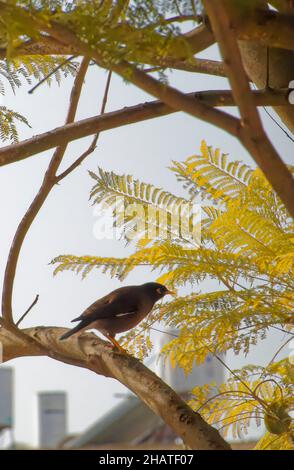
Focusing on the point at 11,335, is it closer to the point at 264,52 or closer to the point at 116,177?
the point at 116,177

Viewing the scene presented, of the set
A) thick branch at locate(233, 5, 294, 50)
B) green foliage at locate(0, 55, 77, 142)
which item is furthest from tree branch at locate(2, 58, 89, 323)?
thick branch at locate(233, 5, 294, 50)

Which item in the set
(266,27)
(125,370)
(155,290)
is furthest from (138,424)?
(266,27)

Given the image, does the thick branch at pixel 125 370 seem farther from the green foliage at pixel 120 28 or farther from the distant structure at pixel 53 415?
the green foliage at pixel 120 28

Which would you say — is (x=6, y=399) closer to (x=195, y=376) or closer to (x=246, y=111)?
(x=195, y=376)

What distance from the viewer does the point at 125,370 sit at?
1455 mm

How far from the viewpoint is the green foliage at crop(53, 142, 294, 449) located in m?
1.49

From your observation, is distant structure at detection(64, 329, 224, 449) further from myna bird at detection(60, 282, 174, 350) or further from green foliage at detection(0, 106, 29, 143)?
green foliage at detection(0, 106, 29, 143)

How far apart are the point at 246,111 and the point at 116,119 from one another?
456 millimetres

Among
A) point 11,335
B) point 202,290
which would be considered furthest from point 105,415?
point 202,290

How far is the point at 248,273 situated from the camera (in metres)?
1.63

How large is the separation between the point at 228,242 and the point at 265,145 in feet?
3.05

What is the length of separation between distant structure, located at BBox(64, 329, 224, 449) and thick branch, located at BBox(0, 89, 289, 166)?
1.12 metres
